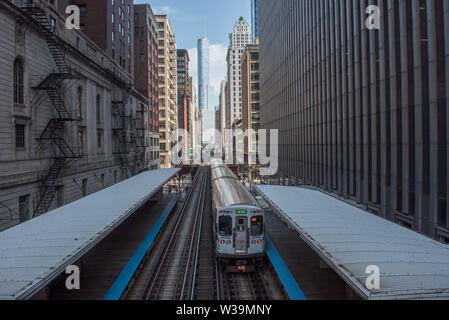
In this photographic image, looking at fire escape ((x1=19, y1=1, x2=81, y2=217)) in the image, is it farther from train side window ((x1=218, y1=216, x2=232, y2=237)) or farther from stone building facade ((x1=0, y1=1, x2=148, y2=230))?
train side window ((x1=218, y1=216, x2=232, y2=237))

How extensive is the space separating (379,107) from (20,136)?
78.0 feet

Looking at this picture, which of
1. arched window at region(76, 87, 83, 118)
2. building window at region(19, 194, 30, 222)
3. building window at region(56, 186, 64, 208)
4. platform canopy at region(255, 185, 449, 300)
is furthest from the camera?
arched window at region(76, 87, 83, 118)

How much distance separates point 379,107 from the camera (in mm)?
20281

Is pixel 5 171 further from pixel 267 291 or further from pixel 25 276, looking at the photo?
pixel 267 291

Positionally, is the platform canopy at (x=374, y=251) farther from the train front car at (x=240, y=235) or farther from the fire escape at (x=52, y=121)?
the fire escape at (x=52, y=121)

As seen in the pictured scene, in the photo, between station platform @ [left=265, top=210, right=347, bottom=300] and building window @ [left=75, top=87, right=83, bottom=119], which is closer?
station platform @ [left=265, top=210, right=347, bottom=300]

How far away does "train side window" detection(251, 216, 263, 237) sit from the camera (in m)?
14.7

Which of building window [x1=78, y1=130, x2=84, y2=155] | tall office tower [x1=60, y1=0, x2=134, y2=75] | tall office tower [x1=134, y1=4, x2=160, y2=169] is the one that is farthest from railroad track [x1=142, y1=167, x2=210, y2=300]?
tall office tower [x1=134, y1=4, x2=160, y2=169]

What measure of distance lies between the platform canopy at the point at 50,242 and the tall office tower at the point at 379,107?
15.4 meters

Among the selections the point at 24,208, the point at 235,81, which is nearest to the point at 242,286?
the point at 24,208

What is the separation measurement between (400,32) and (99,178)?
2922 cm

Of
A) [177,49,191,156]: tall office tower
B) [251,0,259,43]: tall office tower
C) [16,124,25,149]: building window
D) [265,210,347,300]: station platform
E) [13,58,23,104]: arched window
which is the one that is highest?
[251,0,259,43]: tall office tower

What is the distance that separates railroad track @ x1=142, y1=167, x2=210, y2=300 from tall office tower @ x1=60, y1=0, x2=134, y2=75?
25159 millimetres

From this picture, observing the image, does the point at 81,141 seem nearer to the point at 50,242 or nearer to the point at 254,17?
the point at 50,242
